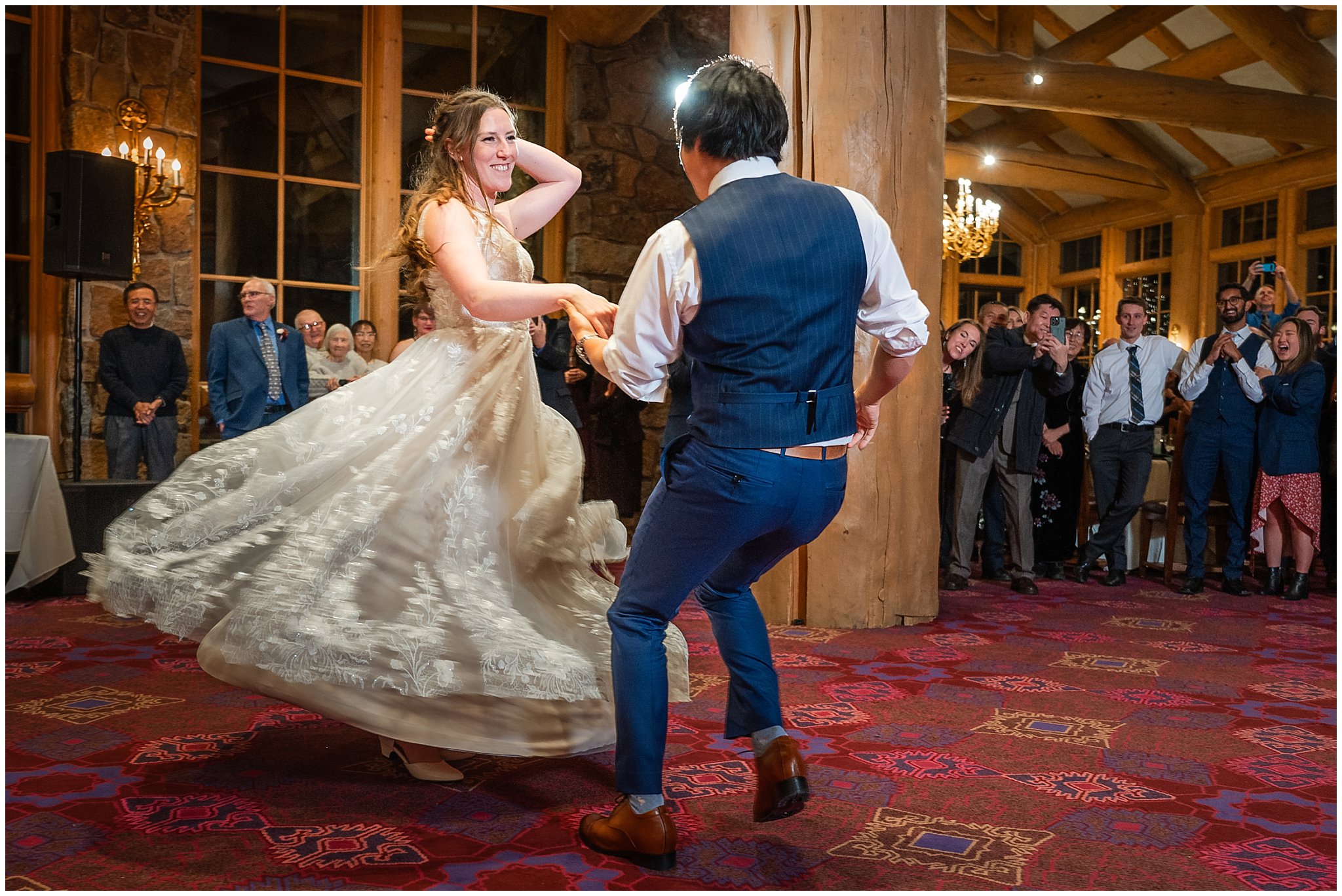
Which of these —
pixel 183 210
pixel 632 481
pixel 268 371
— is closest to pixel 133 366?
pixel 268 371

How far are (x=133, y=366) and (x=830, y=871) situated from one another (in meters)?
5.00

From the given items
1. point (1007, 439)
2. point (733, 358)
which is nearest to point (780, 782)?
point (733, 358)

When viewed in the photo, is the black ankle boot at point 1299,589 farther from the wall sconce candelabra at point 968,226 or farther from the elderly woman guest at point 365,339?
the elderly woman guest at point 365,339

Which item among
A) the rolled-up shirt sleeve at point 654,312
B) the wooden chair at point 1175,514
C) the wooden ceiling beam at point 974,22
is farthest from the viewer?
the wooden ceiling beam at point 974,22

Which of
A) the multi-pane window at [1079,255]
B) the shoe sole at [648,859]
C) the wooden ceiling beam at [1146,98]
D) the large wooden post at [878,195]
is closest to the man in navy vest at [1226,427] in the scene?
the large wooden post at [878,195]

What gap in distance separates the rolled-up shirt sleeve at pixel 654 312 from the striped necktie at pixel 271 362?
414 cm

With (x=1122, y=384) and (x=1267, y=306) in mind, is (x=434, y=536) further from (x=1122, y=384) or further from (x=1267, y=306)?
(x=1267, y=306)

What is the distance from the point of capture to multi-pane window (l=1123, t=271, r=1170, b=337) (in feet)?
38.8

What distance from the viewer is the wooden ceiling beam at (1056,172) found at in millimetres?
10875

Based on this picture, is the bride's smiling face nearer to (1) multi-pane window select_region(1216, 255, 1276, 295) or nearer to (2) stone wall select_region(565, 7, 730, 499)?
(2) stone wall select_region(565, 7, 730, 499)

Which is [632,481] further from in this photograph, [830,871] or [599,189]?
[830,871]

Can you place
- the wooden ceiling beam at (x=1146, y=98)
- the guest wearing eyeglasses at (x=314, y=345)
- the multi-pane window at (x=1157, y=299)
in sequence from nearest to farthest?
the guest wearing eyeglasses at (x=314, y=345) → the wooden ceiling beam at (x=1146, y=98) → the multi-pane window at (x=1157, y=299)

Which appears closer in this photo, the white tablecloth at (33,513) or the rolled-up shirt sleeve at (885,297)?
the rolled-up shirt sleeve at (885,297)

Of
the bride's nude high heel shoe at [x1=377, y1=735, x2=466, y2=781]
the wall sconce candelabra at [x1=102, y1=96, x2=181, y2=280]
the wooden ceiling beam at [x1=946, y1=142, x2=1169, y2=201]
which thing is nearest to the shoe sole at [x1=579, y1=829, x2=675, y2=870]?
the bride's nude high heel shoe at [x1=377, y1=735, x2=466, y2=781]
